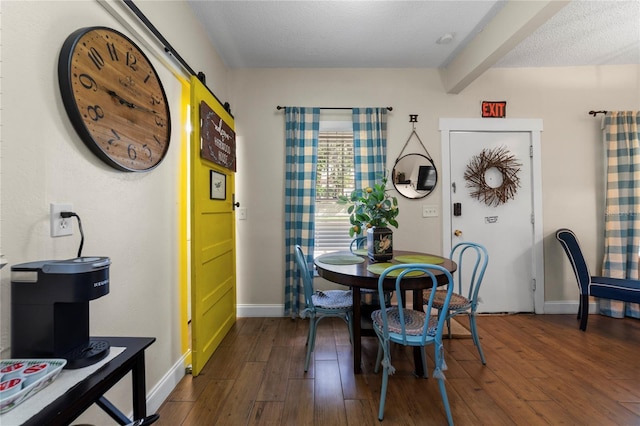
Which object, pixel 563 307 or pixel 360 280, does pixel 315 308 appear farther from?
pixel 563 307

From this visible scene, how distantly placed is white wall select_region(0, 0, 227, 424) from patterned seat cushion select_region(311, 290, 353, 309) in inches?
41.4

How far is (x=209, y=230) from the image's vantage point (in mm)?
2232

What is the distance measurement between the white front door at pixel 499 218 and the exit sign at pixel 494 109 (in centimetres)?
10

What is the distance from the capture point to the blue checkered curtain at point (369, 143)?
298cm

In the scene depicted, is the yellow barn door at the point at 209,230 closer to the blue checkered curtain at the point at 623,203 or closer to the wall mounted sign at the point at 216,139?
the wall mounted sign at the point at 216,139

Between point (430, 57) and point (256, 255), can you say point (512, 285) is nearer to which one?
point (430, 57)

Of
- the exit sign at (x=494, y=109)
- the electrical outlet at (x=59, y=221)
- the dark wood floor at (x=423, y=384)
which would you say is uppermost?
the exit sign at (x=494, y=109)

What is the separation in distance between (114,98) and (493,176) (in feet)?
11.4

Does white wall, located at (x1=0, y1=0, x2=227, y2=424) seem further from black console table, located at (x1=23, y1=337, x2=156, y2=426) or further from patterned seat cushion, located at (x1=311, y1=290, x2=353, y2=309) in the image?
patterned seat cushion, located at (x1=311, y1=290, x2=353, y2=309)

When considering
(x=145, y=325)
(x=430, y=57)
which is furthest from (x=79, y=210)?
(x=430, y=57)

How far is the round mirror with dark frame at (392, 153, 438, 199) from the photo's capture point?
3.04 metres

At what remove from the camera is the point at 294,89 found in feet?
10.0

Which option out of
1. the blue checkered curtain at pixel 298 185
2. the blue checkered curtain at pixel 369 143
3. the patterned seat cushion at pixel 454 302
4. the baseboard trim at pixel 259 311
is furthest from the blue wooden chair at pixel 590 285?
the baseboard trim at pixel 259 311

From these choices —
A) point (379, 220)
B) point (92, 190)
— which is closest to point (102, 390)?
point (92, 190)
